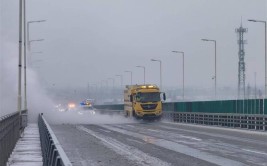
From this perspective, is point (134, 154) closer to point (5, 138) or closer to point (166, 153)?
point (166, 153)

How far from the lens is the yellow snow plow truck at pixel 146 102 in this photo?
55375 millimetres

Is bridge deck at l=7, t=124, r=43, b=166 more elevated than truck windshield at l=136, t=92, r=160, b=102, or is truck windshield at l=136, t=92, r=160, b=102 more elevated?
truck windshield at l=136, t=92, r=160, b=102

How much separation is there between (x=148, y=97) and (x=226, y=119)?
529 inches

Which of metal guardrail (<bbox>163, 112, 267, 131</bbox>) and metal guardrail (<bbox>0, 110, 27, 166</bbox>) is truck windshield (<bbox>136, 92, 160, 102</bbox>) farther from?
metal guardrail (<bbox>0, 110, 27, 166</bbox>)

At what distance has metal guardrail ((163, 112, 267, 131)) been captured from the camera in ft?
123

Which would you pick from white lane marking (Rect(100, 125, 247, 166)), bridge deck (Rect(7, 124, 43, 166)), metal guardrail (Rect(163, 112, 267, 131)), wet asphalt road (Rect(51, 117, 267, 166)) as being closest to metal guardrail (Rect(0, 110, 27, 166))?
bridge deck (Rect(7, 124, 43, 166))

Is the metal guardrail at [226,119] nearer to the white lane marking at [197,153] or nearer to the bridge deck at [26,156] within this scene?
the white lane marking at [197,153]

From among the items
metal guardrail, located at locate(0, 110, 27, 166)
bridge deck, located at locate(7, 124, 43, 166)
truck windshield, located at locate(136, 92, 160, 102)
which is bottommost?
bridge deck, located at locate(7, 124, 43, 166)

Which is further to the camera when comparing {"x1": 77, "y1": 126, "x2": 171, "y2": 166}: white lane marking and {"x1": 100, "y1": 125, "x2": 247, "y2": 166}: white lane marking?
{"x1": 77, "y1": 126, "x2": 171, "y2": 166}: white lane marking

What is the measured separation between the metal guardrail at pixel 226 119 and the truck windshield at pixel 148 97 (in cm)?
252

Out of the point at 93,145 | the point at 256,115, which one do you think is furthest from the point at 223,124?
the point at 93,145

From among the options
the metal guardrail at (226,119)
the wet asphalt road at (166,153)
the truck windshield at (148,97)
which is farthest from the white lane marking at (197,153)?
the truck windshield at (148,97)

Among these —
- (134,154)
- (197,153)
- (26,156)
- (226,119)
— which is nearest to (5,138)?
(26,156)

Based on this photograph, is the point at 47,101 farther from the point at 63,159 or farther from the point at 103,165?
the point at 63,159
